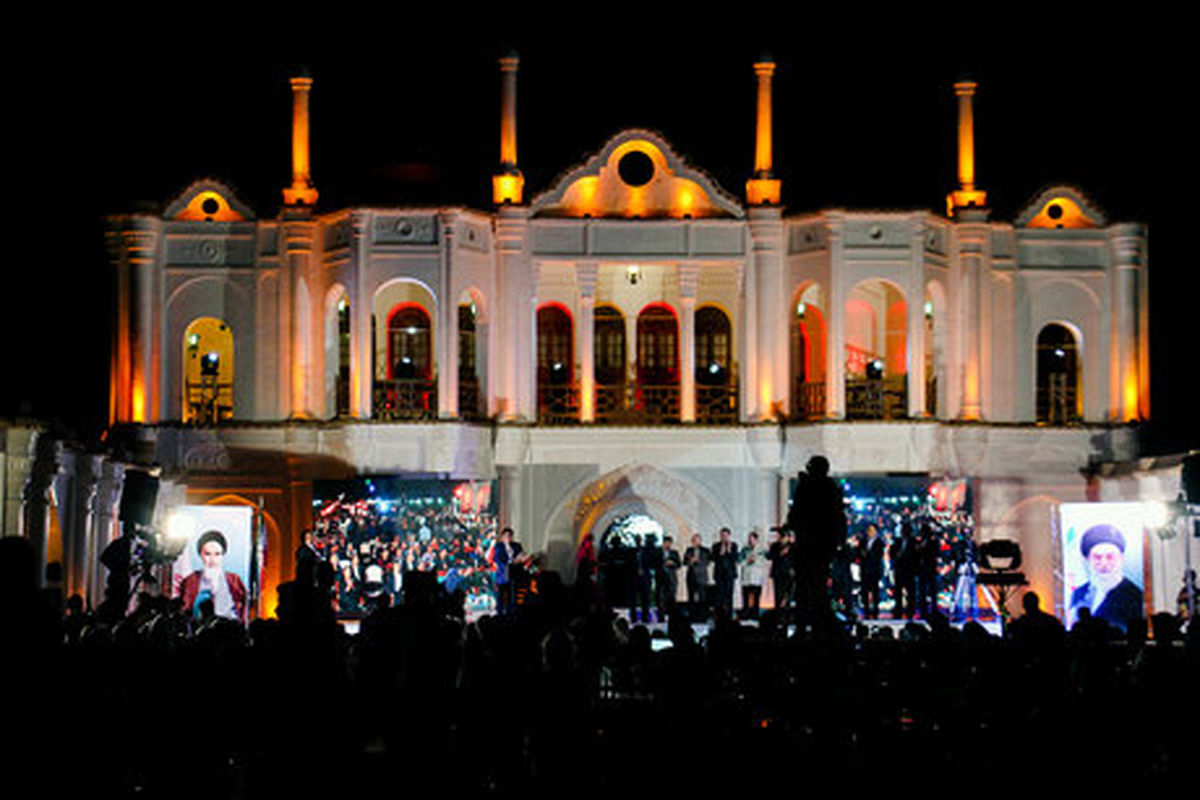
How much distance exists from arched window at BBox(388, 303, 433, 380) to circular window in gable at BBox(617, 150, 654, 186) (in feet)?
17.1

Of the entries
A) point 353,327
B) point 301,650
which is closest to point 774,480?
point 353,327

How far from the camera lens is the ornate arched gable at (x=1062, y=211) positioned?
40.0 metres

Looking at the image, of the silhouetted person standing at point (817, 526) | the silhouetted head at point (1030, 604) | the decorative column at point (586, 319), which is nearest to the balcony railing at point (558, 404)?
the decorative column at point (586, 319)

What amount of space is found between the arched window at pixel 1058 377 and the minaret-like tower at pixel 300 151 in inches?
607

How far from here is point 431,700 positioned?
13.4m

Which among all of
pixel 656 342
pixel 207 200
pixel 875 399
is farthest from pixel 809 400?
pixel 207 200

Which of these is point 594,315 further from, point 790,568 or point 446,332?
point 790,568

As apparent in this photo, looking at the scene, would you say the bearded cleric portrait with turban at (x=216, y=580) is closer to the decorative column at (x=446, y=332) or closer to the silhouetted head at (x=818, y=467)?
the decorative column at (x=446, y=332)

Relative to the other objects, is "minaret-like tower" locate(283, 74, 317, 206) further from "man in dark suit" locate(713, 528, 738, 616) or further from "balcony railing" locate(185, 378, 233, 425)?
"man in dark suit" locate(713, 528, 738, 616)

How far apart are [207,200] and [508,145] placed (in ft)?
20.6

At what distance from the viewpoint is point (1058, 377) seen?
133 ft

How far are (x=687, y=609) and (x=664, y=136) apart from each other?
11055mm

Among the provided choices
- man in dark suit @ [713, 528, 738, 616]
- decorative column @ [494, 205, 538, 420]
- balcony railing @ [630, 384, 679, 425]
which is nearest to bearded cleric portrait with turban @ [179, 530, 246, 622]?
decorative column @ [494, 205, 538, 420]

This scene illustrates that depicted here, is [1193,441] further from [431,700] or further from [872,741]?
[431,700]
